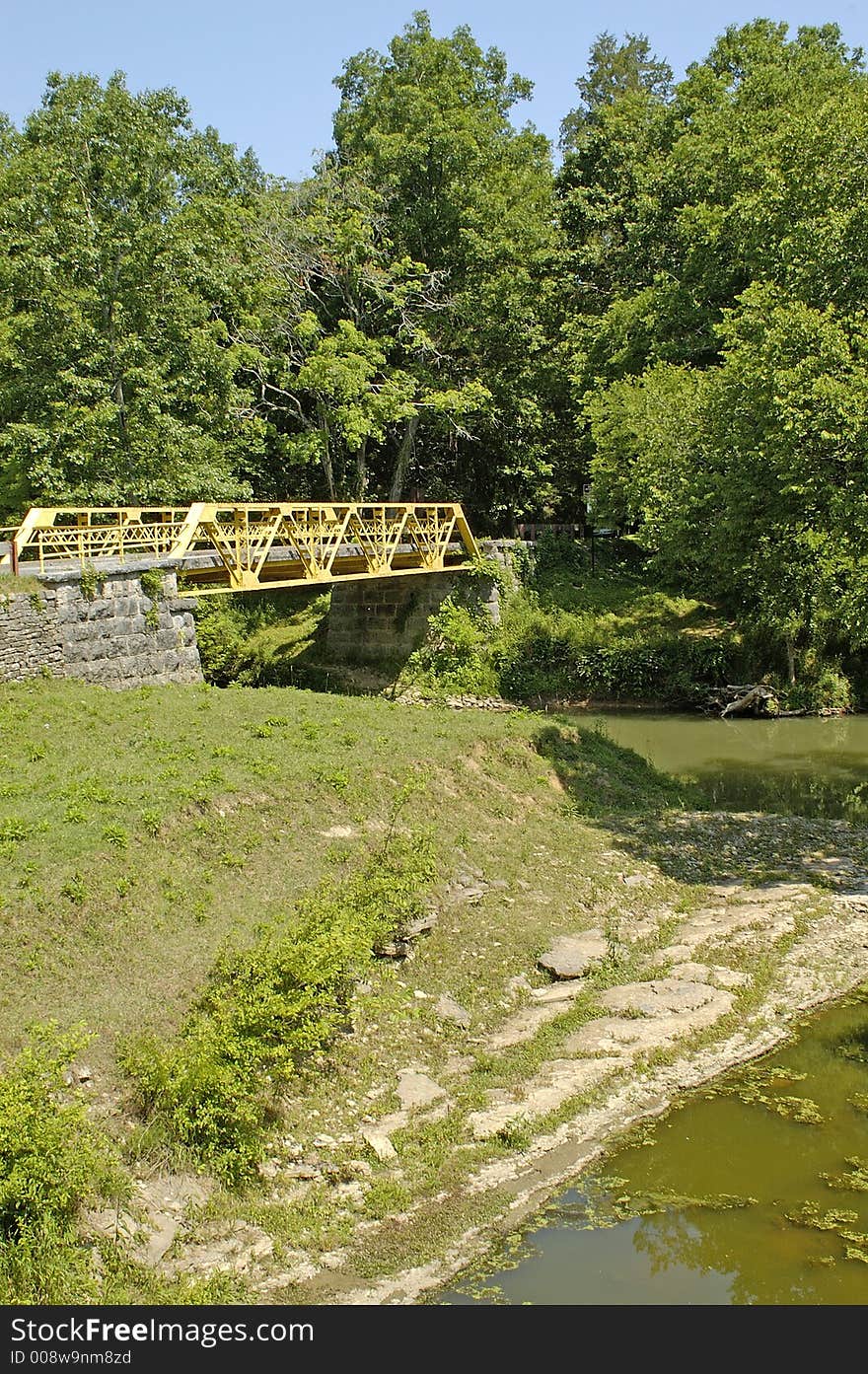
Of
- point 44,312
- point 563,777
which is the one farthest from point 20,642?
point 44,312

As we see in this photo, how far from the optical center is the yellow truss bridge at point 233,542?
67.9 feet

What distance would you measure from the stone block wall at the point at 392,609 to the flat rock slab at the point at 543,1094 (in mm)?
22684

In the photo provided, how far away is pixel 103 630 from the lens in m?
19.0

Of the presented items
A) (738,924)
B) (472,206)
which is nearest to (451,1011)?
(738,924)

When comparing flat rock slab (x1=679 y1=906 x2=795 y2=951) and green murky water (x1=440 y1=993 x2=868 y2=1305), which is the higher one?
flat rock slab (x1=679 y1=906 x2=795 y2=951)

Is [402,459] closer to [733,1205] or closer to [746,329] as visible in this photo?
[746,329]

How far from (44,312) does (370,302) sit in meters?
12.0

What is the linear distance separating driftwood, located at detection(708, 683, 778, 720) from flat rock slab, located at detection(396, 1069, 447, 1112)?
796 inches

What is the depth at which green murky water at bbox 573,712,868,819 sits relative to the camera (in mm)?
20797

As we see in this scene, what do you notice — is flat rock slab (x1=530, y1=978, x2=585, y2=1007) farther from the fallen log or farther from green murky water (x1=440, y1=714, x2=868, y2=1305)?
the fallen log

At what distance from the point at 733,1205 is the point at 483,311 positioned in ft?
Answer: 104

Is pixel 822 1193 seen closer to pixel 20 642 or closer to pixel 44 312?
pixel 20 642

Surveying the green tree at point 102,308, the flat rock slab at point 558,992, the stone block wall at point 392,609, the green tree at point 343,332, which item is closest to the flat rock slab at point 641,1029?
the flat rock slab at point 558,992

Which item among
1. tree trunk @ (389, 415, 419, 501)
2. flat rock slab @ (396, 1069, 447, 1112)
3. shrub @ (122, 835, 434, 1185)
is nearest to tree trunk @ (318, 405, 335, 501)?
tree trunk @ (389, 415, 419, 501)
